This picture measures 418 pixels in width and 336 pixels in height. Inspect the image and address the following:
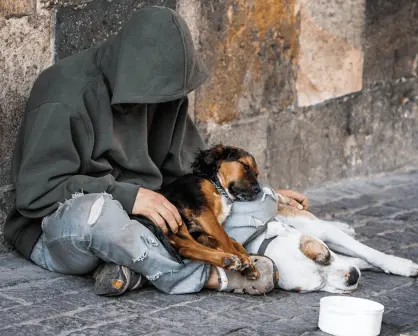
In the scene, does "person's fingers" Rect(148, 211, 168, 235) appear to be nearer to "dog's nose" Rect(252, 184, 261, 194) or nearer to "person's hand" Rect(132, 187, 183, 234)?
"person's hand" Rect(132, 187, 183, 234)

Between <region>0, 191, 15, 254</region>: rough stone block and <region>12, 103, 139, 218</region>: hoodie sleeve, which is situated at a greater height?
<region>12, 103, 139, 218</region>: hoodie sleeve

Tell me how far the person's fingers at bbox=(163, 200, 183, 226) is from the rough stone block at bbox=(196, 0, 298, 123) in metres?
1.58

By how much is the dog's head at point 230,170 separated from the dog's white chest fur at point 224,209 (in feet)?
0.14

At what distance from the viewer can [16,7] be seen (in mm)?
4367

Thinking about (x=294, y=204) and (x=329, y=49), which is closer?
(x=294, y=204)

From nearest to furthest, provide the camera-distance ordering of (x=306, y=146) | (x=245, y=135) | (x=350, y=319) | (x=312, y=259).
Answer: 1. (x=350, y=319)
2. (x=312, y=259)
3. (x=245, y=135)
4. (x=306, y=146)

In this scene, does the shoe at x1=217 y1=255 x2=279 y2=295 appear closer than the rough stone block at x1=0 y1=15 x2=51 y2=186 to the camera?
Yes

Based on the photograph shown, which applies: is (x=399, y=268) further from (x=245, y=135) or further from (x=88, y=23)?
(x=88, y=23)

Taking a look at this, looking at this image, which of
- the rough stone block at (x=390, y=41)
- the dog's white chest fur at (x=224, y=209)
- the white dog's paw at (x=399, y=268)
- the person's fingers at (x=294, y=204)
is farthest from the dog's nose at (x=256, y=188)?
the rough stone block at (x=390, y=41)

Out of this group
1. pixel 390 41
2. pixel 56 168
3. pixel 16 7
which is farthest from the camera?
pixel 390 41

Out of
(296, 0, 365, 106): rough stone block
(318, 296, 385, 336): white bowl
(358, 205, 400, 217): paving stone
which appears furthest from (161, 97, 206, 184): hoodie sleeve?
(296, 0, 365, 106): rough stone block

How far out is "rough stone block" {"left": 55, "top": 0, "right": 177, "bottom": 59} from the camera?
4617 millimetres

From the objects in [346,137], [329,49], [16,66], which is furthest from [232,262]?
[346,137]

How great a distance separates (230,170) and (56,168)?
731 mm
